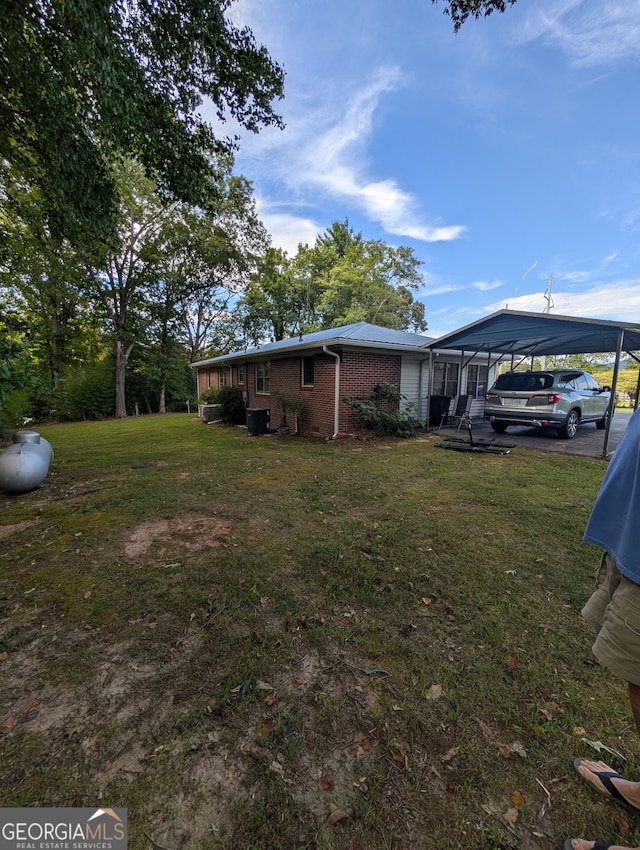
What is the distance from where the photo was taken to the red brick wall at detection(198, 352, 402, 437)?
30.7 ft

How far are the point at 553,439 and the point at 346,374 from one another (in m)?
5.93

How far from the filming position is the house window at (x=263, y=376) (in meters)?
12.6

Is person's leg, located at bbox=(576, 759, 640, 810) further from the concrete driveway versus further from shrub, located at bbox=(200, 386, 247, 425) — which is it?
shrub, located at bbox=(200, 386, 247, 425)

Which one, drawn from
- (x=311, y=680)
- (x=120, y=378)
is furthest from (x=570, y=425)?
(x=120, y=378)

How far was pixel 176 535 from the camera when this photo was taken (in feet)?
12.2

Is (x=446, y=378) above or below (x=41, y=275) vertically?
below

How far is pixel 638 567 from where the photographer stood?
3.77 feet

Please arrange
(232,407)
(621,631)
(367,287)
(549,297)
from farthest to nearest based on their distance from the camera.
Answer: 1. (367,287)
2. (549,297)
3. (232,407)
4. (621,631)

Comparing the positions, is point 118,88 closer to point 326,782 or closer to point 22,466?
point 22,466

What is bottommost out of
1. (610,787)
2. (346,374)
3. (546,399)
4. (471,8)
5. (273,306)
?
(610,787)

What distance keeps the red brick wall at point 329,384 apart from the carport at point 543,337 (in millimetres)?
1776

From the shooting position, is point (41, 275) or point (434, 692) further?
point (41, 275)

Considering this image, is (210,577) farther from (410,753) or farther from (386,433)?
(386,433)

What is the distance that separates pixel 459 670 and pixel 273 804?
1.16 metres
